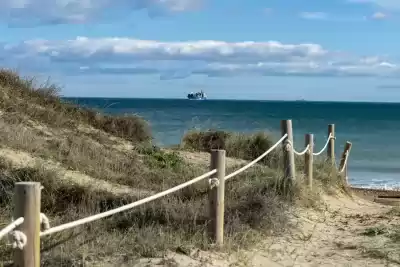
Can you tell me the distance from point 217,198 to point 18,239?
281 cm

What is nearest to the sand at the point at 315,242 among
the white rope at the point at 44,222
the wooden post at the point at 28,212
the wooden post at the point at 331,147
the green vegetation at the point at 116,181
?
the green vegetation at the point at 116,181

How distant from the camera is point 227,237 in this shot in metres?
6.54

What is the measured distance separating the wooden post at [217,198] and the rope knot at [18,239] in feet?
8.81

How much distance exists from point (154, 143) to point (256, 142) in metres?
2.48

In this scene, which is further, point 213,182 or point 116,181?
point 116,181

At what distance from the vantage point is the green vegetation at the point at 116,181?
19.8 ft

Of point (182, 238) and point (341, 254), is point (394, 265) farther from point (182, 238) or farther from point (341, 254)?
point (182, 238)

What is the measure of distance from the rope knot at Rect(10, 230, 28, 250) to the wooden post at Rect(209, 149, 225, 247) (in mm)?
2684

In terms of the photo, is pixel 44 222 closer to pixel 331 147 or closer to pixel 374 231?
pixel 374 231

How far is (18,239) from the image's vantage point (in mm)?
3643

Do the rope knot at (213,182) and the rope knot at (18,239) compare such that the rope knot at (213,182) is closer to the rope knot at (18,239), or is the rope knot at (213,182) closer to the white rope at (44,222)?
the white rope at (44,222)

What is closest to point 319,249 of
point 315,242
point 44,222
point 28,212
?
point 315,242

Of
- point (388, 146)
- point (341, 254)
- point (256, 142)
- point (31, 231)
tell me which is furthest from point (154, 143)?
point (388, 146)

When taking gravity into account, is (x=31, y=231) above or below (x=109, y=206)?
above
